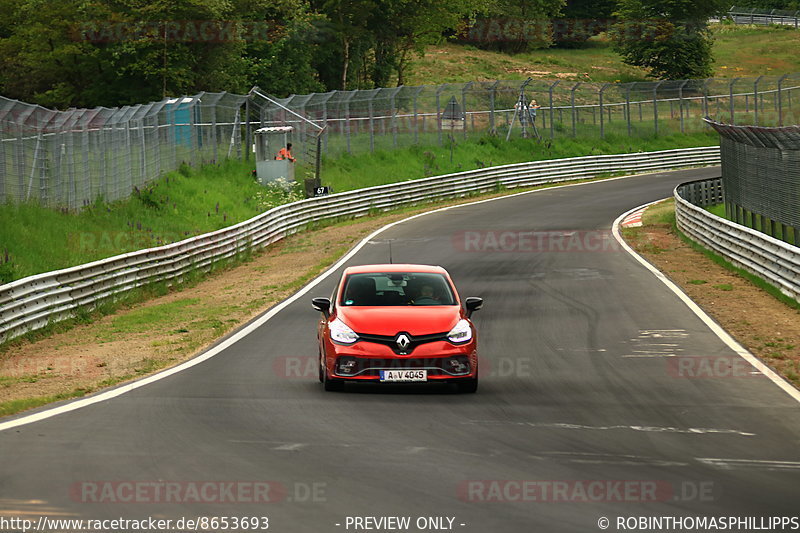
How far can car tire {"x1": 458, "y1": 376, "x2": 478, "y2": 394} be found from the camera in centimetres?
1296

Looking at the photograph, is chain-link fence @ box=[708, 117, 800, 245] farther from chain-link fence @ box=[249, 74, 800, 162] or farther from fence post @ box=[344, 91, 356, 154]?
fence post @ box=[344, 91, 356, 154]

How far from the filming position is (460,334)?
1302cm

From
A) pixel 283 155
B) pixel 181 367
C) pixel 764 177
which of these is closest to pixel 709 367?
pixel 181 367

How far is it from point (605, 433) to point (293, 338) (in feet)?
25.4

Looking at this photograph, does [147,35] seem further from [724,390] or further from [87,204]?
[724,390]

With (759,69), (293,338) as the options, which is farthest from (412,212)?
(759,69)

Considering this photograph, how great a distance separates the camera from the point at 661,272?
25.1 meters

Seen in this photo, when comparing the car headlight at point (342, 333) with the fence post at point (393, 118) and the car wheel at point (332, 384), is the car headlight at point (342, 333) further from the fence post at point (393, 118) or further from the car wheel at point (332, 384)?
the fence post at point (393, 118)

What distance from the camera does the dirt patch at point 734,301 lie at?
52.1 ft

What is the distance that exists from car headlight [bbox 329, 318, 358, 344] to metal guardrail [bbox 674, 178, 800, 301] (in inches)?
390

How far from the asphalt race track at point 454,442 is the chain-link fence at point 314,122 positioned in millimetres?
9885

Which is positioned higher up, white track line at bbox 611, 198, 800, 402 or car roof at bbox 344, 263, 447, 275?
car roof at bbox 344, 263, 447, 275

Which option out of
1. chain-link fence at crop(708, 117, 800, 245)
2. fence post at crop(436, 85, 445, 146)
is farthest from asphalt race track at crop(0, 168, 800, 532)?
fence post at crop(436, 85, 445, 146)

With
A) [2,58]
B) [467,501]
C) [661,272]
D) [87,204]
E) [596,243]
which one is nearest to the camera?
[467,501]
